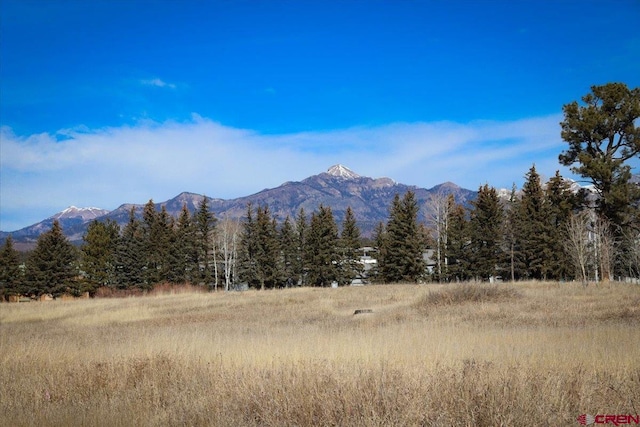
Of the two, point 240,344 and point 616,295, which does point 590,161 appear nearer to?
point 616,295

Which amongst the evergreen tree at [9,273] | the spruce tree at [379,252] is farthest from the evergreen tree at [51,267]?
the spruce tree at [379,252]

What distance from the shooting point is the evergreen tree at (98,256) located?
53.8m

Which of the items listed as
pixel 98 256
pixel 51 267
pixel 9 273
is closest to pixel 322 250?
pixel 98 256

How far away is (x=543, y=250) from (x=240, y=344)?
40.2 meters

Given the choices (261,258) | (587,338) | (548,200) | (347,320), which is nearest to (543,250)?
(548,200)

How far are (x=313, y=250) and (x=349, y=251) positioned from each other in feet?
15.2

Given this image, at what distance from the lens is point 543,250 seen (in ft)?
145

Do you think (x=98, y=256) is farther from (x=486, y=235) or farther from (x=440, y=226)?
(x=486, y=235)

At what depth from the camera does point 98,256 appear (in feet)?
179

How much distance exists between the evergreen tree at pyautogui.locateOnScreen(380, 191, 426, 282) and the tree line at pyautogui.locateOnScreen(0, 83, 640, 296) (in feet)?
0.37

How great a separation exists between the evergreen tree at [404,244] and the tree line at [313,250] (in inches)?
4.5

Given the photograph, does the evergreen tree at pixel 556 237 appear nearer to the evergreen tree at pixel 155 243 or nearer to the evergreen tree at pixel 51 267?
the evergreen tree at pixel 155 243

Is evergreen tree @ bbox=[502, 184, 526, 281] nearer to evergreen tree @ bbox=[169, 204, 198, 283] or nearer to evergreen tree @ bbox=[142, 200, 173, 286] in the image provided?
evergreen tree @ bbox=[169, 204, 198, 283]

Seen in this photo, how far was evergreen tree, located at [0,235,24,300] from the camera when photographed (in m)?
53.1
